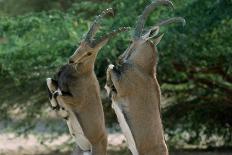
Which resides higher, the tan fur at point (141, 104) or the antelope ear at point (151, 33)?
the antelope ear at point (151, 33)

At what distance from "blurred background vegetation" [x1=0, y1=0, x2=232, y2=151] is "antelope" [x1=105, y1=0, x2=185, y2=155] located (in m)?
5.33

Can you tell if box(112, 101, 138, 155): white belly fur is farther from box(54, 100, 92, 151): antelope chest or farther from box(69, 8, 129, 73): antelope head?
box(54, 100, 92, 151): antelope chest

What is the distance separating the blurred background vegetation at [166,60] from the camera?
37.1 ft

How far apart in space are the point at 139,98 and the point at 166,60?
643 centimetres

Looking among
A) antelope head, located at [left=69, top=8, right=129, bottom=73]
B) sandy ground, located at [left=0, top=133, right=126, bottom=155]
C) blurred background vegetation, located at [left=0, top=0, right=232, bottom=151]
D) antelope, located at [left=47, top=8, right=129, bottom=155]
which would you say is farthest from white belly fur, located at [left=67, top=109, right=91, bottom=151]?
sandy ground, located at [left=0, top=133, right=126, bottom=155]

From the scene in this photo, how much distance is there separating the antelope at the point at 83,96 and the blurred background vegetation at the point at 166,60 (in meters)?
4.47

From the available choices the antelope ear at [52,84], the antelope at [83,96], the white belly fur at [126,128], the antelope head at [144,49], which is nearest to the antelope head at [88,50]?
the antelope at [83,96]

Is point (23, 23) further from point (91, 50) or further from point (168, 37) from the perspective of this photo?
point (91, 50)

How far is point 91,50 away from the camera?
6.27 m

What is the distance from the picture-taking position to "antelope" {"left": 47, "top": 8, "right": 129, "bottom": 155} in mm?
6309

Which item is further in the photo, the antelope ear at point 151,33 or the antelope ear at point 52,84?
the antelope ear at point 52,84

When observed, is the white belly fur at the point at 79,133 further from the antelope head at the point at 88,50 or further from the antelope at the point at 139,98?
the antelope at the point at 139,98

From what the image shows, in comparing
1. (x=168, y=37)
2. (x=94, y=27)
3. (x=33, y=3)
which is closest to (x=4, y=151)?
(x=168, y=37)

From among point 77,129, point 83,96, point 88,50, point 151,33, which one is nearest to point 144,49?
point 151,33
